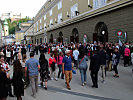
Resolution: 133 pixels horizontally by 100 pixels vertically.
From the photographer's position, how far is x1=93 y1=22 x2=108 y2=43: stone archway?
61.8ft

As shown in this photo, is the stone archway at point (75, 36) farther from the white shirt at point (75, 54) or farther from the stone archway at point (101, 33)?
the white shirt at point (75, 54)

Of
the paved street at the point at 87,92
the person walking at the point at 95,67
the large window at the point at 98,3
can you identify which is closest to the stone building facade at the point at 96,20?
the large window at the point at 98,3

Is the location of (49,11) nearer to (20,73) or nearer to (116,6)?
(116,6)

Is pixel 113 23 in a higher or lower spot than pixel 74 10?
lower

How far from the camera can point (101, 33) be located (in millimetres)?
19719

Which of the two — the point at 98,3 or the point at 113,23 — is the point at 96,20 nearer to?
the point at 98,3

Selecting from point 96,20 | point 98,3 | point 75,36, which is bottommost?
point 75,36

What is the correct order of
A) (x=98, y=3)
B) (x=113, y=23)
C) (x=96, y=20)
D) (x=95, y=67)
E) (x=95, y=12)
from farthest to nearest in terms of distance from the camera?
(x=96, y=20)
(x=95, y=12)
(x=98, y=3)
(x=113, y=23)
(x=95, y=67)

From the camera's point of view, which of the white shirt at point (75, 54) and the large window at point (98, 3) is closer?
the white shirt at point (75, 54)

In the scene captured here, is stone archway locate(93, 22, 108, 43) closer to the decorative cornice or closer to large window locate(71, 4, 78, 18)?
the decorative cornice

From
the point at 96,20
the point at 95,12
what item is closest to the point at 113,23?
the point at 96,20

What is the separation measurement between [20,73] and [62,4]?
1091 inches

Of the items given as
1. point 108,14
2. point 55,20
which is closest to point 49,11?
point 55,20

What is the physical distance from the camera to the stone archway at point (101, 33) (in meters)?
18.8
